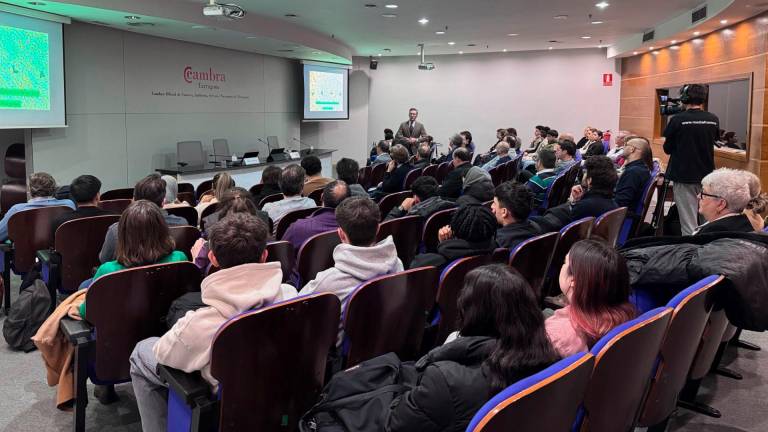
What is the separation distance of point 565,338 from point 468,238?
104cm

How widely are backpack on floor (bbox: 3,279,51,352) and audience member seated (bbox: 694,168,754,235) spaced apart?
3.76 m

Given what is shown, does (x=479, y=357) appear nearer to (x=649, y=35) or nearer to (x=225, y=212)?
(x=225, y=212)

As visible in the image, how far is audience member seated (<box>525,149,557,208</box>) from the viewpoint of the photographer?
6211mm

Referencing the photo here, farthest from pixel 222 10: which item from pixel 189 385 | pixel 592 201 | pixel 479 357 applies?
pixel 479 357

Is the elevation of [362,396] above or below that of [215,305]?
below

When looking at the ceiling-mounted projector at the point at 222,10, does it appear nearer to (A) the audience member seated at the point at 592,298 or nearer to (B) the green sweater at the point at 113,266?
(B) the green sweater at the point at 113,266

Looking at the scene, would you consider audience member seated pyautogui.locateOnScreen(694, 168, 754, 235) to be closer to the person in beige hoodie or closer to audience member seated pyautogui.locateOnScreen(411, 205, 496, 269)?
audience member seated pyautogui.locateOnScreen(411, 205, 496, 269)

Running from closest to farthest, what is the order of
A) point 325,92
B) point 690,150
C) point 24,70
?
1. point 690,150
2. point 24,70
3. point 325,92

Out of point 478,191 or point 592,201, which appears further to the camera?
point 478,191

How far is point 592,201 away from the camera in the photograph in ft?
13.9

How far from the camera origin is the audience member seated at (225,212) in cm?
289

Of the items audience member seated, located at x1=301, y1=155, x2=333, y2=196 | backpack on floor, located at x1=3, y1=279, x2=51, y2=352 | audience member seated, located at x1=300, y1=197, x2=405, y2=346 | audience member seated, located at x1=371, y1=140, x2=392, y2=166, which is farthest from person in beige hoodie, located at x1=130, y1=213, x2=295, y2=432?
audience member seated, located at x1=371, y1=140, x2=392, y2=166

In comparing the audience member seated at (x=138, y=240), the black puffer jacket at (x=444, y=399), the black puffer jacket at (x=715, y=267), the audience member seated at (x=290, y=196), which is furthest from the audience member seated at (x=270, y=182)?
the black puffer jacket at (x=444, y=399)

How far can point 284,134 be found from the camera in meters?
13.3
